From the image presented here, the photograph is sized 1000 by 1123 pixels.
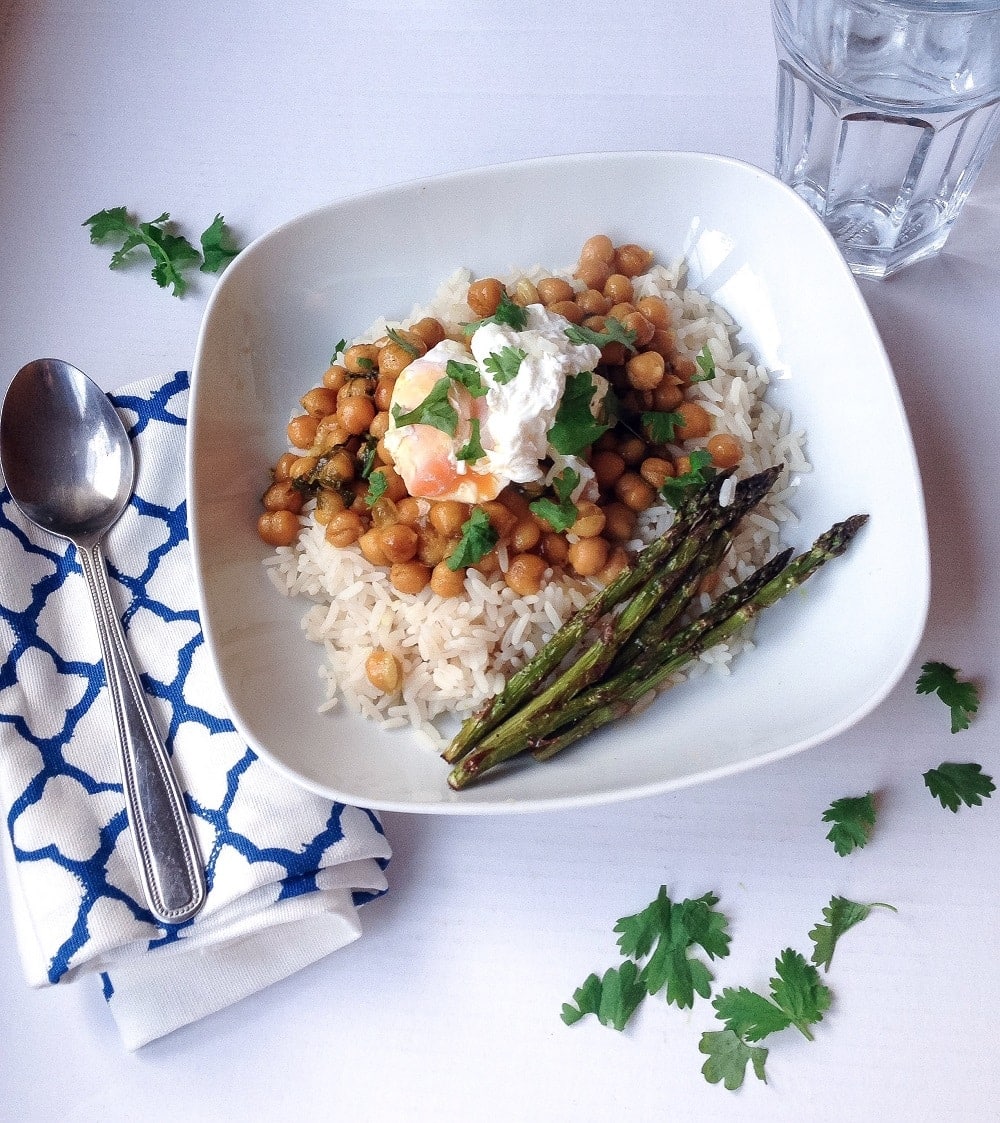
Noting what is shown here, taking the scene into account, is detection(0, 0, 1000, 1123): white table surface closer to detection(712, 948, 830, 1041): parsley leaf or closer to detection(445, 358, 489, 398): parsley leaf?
detection(712, 948, 830, 1041): parsley leaf

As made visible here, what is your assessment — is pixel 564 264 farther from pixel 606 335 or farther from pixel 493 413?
pixel 493 413

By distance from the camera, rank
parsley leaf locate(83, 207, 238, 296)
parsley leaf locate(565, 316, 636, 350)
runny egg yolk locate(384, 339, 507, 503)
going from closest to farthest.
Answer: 1. runny egg yolk locate(384, 339, 507, 503)
2. parsley leaf locate(565, 316, 636, 350)
3. parsley leaf locate(83, 207, 238, 296)

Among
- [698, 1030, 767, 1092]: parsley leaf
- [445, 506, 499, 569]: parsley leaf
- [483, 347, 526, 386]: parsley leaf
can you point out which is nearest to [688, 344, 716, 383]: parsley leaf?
[483, 347, 526, 386]: parsley leaf

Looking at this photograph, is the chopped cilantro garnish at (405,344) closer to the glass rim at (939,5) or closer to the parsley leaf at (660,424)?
the parsley leaf at (660,424)

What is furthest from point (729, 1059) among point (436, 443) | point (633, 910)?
point (436, 443)

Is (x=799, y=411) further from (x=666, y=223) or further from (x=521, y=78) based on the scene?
(x=521, y=78)

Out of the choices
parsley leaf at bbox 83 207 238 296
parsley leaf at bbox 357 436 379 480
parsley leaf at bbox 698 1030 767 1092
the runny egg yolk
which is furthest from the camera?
parsley leaf at bbox 83 207 238 296

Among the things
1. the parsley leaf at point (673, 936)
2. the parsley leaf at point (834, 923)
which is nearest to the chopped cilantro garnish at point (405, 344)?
the parsley leaf at point (673, 936)

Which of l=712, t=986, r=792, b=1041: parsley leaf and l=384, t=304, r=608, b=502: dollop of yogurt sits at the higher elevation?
l=384, t=304, r=608, b=502: dollop of yogurt
